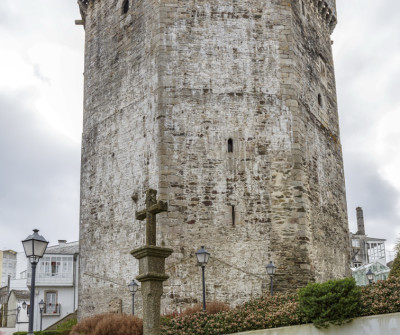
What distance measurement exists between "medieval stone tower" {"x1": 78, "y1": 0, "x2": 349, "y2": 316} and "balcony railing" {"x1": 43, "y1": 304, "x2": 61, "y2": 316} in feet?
53.0

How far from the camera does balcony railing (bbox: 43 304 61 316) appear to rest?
3353 centimetres

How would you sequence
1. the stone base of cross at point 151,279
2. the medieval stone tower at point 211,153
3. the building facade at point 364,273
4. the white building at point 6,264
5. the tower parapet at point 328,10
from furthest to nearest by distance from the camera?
1. the white building at point 6,264
2. the building facade at point 364,273
3. the tower parapet at point 328,10
4. the medieval stone tower at point 211,153
5. the stone base of cross at point 151,279

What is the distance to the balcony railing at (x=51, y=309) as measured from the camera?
33531 millimetres

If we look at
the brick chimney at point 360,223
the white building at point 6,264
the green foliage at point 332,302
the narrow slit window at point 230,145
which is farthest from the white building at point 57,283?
the brick chimney at point 360,223

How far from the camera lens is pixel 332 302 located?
10.4m

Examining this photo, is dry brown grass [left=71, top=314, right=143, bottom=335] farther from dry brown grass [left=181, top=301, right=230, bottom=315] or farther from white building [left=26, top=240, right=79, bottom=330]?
white building [left=26, top=240, right=79, bottom=330]

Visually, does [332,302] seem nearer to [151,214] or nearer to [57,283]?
[151,214]

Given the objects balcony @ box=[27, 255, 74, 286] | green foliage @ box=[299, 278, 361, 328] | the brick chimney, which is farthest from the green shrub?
the brick chimney

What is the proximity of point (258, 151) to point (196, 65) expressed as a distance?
3.31 metres

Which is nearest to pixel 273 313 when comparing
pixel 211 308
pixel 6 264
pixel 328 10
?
pixel 211 308

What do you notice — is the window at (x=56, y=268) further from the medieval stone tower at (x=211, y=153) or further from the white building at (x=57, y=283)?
the medieval stone tower at (x=211, y=153)

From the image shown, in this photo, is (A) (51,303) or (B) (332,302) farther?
(A) (51,303)

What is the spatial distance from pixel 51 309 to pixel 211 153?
2169cm

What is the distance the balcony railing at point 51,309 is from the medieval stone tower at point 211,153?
1615 cm
